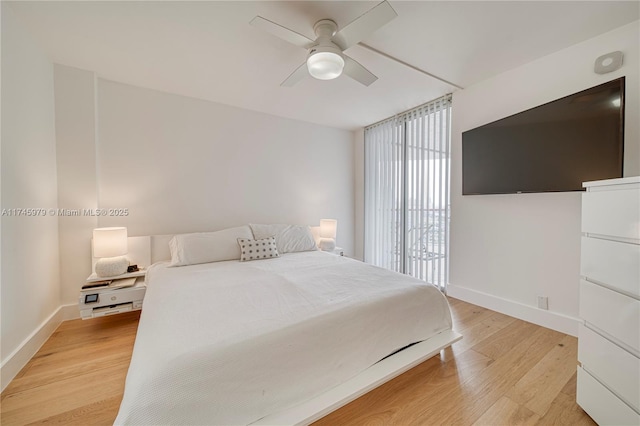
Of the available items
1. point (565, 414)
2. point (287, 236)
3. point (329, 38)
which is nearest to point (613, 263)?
point (565, 414)

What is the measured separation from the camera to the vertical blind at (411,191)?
3.13 m

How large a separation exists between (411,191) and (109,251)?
3.68 meters

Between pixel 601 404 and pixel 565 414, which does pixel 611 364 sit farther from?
pixel 565 414

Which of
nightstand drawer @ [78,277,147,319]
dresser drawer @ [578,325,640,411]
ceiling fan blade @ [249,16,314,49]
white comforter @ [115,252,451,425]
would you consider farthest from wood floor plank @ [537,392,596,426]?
nightstand drawer @ [78,277,147,319]

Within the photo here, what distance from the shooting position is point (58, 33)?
1.88 metres

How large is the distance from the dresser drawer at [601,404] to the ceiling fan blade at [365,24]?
2.27 metres

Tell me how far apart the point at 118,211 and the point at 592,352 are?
4072 millimetres

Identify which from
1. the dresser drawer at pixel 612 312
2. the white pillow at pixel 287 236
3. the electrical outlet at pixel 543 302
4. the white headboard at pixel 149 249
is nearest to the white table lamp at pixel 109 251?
the white headboard at pixel 149 249

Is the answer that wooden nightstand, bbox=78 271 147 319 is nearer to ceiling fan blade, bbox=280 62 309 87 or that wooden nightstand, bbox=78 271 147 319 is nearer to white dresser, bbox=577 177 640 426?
ceiling fan blade, bbox=280 62 309 87

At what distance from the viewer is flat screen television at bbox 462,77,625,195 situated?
5.40ft

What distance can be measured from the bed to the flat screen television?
142cm

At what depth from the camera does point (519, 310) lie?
2.41 meters

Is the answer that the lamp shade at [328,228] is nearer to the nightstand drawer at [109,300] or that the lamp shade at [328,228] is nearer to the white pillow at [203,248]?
the white pillow at [203,248]

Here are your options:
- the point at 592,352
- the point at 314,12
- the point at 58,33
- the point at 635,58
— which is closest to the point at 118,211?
the point at 58,33
